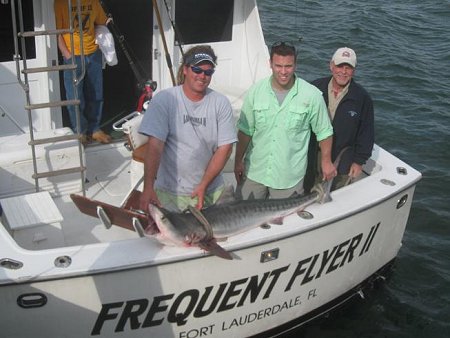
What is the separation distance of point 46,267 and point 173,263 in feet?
2.53

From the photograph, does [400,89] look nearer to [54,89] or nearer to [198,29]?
[198,29]

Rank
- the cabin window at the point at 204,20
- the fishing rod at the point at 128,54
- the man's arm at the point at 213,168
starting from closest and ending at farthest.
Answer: the man's arm at the point at 213,168
the fishing rod at the point at 128,54
the cabin window at the point at 204,20

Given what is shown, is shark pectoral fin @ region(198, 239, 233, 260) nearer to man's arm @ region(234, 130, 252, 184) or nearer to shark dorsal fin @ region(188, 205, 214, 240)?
shark dorsal fin @ region(188, 205, 214, 240)

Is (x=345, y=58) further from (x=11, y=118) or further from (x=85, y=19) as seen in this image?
(x=11, y=118)

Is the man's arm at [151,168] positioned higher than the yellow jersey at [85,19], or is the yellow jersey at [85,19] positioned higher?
the yellow jersey at [85,19]

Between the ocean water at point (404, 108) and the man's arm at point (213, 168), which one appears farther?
the ocean water at point (404, 108)

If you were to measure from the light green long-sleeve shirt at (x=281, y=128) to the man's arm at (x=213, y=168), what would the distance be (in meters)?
0.44

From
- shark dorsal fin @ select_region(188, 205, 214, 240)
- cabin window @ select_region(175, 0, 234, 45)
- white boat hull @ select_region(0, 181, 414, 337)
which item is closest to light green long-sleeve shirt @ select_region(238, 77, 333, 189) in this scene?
white boat hull @ select_region(0, 181, 414, 337)

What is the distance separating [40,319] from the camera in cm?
403

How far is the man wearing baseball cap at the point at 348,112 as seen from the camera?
4812 millimetres

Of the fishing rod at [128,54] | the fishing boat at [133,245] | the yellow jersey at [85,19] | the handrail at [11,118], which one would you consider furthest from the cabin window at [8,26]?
the fishing rod at [128,54]

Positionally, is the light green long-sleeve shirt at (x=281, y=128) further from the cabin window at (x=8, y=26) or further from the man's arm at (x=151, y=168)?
the cabin window at (x=8, y=26)

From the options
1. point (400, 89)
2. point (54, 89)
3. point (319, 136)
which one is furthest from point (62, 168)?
point (400, 89)

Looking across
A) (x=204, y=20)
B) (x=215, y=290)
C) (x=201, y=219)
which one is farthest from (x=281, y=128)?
(x=204, y=20)
